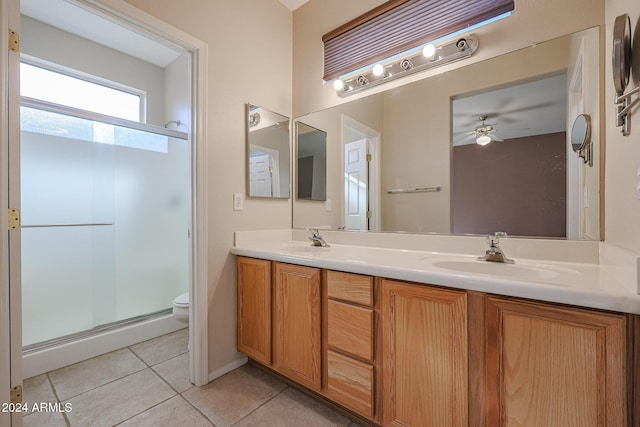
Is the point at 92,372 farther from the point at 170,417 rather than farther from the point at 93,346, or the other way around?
the point at 170,417

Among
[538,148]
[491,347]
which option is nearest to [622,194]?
[538,148]

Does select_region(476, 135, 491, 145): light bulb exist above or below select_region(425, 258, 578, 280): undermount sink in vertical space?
above

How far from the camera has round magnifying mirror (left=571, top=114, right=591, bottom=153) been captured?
1.14m

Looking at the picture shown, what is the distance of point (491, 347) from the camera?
883mm

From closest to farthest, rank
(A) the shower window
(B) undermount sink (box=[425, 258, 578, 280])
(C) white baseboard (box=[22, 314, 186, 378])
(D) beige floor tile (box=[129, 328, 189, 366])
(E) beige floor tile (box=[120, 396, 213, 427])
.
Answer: (B) undermount sink (box=[425, 258, 578, 280]) < (E) beige floor tile (box=[120, 396, 213, 427]) < (C) white baseboard (box=[22, 314, 186, 378]) < (D) beige floor tile (box=[129, 328, 189, 366]) < (A) the shower window

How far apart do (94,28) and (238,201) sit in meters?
2.37

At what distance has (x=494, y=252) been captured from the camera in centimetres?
124

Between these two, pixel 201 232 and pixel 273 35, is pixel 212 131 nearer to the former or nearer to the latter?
pixel 201 232

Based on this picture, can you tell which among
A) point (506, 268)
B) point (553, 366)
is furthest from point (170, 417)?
point (506, 268)

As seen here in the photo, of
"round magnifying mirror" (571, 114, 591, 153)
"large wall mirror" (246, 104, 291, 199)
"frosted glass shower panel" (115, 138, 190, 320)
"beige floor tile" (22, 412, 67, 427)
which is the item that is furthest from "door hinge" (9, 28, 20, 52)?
"round magnifying mirror" (571, 114, 591, 153)

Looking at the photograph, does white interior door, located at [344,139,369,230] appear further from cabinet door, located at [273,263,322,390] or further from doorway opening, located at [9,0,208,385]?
doorway opening, located at [9,0,208,385]

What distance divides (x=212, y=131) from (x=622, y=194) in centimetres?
196

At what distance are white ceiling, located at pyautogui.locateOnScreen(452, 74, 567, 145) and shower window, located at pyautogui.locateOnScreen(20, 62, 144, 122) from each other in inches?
120

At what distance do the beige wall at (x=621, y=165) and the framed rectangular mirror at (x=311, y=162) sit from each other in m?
1.50
